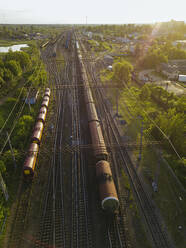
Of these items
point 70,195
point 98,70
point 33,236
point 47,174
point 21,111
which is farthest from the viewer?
point 98,70

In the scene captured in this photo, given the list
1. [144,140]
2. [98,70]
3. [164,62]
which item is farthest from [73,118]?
[164,62]

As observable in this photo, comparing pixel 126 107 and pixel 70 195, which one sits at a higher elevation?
pixel 126 107

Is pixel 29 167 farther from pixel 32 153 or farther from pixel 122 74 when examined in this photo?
pixel 122 74

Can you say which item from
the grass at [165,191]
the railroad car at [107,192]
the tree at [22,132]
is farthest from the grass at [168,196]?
the tree at [22,132]

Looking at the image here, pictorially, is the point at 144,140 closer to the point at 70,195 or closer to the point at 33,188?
the point at 70,195

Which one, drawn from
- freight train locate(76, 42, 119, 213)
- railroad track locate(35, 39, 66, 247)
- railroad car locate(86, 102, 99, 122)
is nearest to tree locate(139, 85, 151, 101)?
railroad car locate(86, 102, 99, 122)

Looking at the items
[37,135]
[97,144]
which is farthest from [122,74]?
[37,135]
